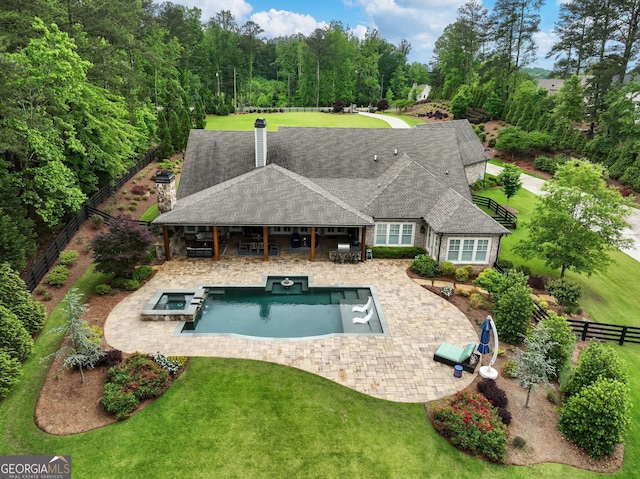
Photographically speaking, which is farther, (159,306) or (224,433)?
(159,306)

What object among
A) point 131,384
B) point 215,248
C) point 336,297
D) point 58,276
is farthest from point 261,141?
point 131,384

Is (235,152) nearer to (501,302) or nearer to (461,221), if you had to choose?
(461,221)

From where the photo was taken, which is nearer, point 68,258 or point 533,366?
point 533,366

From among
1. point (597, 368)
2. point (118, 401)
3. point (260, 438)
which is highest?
point (597, 368)

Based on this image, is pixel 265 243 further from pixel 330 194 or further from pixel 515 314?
pixel 515 314

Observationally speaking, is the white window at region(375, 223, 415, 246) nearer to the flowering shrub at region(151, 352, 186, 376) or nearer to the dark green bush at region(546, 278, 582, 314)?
the dark green bush at region(546, 278, 582, 314)

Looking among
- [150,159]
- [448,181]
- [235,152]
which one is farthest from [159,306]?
[150,159]
